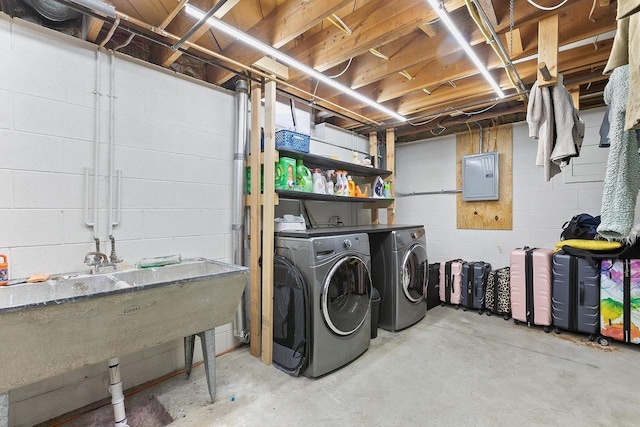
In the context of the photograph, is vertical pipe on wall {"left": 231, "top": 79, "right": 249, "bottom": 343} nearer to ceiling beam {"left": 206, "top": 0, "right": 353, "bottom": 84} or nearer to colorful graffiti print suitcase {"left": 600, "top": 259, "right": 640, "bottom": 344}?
ceiling beam {"left": 206, "top": 0, "right": 353, "bottom": 84}

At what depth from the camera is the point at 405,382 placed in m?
2.11

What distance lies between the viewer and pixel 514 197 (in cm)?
366

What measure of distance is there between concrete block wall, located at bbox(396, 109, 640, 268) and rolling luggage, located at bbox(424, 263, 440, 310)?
0.55 metres

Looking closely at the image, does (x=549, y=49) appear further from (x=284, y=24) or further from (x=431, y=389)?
(x=431, y=389)

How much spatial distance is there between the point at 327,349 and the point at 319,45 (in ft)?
7.64

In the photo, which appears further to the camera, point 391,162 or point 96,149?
point 391,162

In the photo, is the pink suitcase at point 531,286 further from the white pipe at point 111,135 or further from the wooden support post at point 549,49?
the white pipe at point 111,135

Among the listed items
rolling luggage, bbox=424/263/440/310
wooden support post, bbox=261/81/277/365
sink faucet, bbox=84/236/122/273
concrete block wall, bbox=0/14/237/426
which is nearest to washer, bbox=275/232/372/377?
wooden support post, bbox=261/81/277/365

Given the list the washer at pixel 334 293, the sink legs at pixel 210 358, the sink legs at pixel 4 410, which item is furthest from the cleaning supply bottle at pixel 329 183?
the sink legs at pixel 4 410

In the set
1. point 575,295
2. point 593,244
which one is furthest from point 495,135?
point 575,295

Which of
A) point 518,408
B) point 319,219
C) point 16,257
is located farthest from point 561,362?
point 16,257

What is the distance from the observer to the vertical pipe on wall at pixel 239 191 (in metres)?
2.50

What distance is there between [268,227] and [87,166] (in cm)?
124

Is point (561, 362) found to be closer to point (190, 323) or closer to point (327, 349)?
point (327, 349)
